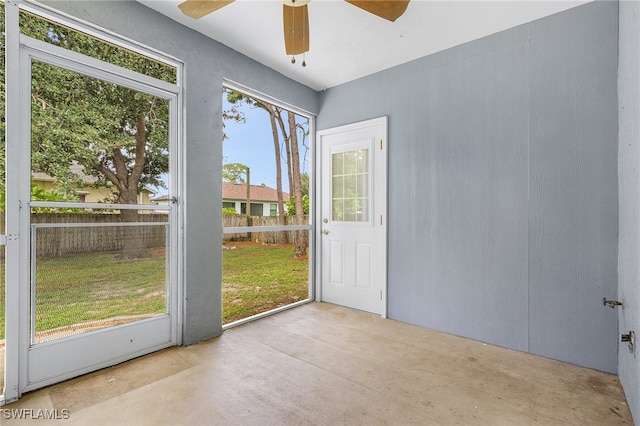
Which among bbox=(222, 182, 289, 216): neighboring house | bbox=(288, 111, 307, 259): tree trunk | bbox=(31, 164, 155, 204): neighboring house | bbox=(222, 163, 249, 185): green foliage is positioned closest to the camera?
bbox=(31, 164, 155, 204): neighboring house

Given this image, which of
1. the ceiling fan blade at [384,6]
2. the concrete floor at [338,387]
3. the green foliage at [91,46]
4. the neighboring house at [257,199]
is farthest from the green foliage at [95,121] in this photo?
the ceiling fan blade at [384,6]

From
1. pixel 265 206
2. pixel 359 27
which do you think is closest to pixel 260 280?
pixel 265 206

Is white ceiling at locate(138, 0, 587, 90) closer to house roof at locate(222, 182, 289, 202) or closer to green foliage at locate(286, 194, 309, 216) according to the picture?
house roof at locate(222, 182, 289, 202)

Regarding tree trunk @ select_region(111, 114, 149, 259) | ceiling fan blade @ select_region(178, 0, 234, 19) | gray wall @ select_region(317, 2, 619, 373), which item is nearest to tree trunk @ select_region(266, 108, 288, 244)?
gray wall @ select_region(317, 2, 619, 373)

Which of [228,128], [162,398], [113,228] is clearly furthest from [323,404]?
[228,128]

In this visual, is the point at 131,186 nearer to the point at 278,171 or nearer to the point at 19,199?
the point at 19,199

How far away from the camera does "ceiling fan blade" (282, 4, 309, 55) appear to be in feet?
6.40

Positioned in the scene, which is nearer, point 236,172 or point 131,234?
point 131,234

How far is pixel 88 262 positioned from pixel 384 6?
2.54 meters

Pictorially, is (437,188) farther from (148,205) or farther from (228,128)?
(148,205)

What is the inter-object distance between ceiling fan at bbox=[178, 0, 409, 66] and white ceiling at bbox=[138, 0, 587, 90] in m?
0.36

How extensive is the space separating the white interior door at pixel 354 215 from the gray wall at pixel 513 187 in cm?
14

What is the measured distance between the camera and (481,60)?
276cm

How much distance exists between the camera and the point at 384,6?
1.80 meters
